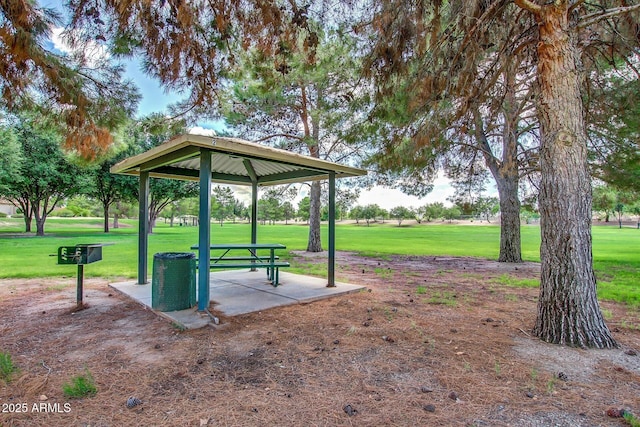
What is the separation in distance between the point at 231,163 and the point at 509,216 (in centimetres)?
845

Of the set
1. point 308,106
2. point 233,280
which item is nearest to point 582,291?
point 233,280

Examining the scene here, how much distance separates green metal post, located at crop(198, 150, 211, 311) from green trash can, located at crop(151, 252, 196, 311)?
0.33 meters

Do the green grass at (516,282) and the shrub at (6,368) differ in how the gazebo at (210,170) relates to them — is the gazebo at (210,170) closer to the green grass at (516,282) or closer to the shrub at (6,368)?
the shrub at (6,368)

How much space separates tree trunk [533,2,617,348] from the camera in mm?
3340

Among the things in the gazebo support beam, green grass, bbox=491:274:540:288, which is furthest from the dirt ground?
the gazebo support beam

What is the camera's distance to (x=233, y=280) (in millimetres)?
6621

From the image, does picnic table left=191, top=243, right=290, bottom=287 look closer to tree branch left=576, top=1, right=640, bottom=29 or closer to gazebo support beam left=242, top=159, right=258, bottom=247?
gazebo support beam left=242, top=159, right=258, bottom=247

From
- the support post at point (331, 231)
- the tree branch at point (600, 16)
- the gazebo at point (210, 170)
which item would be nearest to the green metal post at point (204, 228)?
the gazebo at point (210, 170)

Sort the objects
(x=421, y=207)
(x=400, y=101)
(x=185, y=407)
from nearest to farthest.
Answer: (x=185, y=407) < (x=400, y=101) < (x=421, y=207)

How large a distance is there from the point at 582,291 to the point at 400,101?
12.5 feet

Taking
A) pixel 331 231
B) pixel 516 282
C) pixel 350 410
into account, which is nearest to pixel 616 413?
pixel 350 410

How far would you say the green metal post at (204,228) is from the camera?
13.8 ft

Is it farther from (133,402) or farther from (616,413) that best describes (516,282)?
(133,402)

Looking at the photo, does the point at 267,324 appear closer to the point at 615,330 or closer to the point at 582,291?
the point at 582,291
